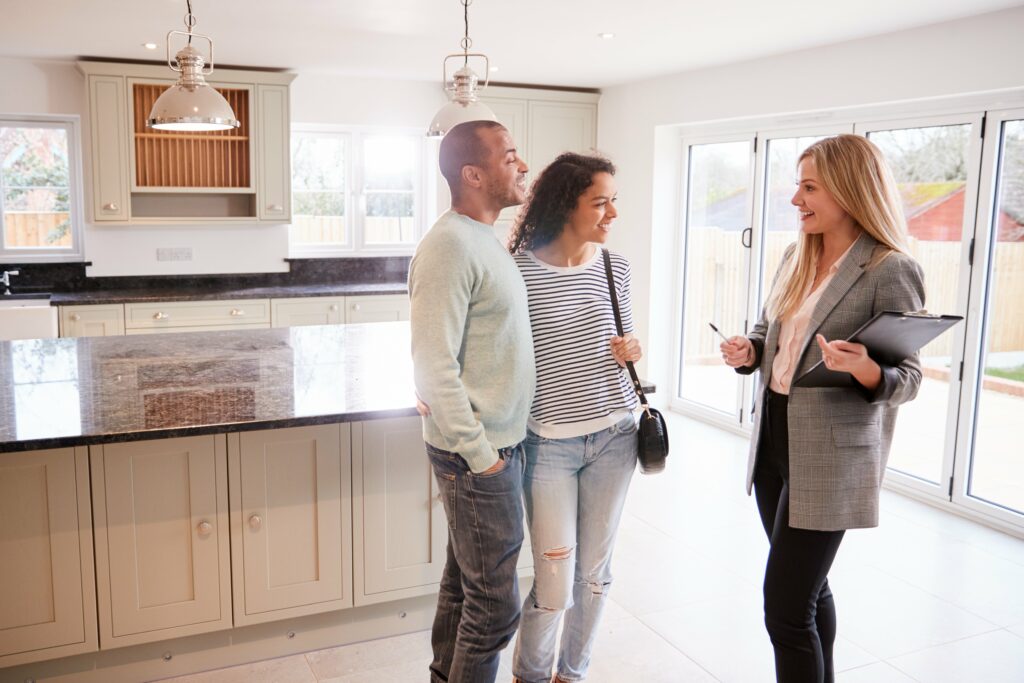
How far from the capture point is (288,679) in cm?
264

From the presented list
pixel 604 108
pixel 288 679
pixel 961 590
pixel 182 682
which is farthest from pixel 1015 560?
pixel 604 108

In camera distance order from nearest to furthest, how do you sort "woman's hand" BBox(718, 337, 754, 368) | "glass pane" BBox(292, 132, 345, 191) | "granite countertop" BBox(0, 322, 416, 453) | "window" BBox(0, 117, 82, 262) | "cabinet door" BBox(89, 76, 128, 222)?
"woman's hand" BBox(718, 337, 754, 368), "granite countertop" BBox(0, 322, 416, 453), "cabinet door" BBox(89, 76, 128, 222), "window" BBox(0, 117, 82, 262), "glass pane" BBox(292, 132, 345, 191)

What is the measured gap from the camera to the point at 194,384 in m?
2.77

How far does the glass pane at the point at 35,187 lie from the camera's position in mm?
5727

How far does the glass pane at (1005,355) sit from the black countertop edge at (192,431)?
9.98 ft

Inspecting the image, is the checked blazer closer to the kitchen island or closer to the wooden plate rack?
the kitchen island

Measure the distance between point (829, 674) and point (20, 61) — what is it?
5.70 metres

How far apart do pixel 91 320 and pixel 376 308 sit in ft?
5.81

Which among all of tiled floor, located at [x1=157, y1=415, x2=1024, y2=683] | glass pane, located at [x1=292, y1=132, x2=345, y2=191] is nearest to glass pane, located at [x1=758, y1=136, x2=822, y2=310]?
tiled floor, located at [x1=157, y1=415, x2=1024, y2=683]

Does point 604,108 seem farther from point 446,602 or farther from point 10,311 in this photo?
point 446,602

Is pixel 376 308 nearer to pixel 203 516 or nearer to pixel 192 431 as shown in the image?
pixel 203 516

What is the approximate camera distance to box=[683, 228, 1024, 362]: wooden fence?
4074 millimetres

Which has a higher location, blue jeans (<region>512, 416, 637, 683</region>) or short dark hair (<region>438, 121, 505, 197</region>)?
short dark hair (<region>438, 121, 505, 197</region>)

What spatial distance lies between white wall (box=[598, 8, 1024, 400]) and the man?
2963 mm
